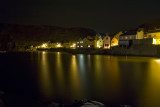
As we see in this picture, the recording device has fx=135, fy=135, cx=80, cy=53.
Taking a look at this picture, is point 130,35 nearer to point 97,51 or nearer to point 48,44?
point 97,51

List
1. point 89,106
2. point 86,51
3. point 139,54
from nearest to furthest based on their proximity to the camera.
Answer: point 89,106 < point 139,54 < point 86,51

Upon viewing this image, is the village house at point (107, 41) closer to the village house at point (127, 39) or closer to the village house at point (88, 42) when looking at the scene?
the village house at point (127, 39)

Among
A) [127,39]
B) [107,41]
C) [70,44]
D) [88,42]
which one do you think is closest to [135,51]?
[127,39]

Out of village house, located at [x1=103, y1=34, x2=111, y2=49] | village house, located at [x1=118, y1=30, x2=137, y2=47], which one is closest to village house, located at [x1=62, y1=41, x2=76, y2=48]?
village house, located at [x1=103, y1=34, x2=111, y2=49]

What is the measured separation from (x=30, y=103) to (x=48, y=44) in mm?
97330

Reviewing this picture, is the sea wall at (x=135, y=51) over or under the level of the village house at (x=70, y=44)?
under

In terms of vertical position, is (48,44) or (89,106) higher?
(48,44)

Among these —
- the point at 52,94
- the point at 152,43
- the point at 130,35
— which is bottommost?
the point at 52,94

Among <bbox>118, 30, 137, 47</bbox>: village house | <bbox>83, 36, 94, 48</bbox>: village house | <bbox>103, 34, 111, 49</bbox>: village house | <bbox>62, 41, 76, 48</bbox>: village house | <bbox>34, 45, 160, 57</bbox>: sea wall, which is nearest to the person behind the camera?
<bbox>34, 45, 160, 57</bbox>: sea wall

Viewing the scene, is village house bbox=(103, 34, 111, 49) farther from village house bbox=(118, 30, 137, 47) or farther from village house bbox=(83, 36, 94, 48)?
village house bbox=(83, 36, 94, 48)

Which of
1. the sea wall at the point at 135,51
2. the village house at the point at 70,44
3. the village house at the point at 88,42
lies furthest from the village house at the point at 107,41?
the village house at the point at 70,44

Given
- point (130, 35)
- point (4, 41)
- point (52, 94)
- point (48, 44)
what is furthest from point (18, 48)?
point (52, 94)

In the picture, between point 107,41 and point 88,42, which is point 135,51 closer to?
point 107,41

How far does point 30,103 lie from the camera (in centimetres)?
696
